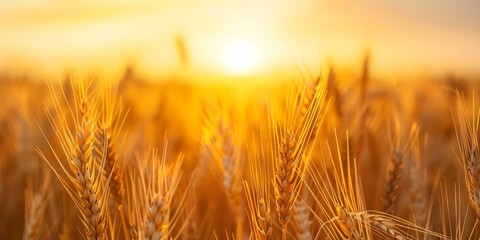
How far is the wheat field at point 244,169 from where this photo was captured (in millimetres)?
1094

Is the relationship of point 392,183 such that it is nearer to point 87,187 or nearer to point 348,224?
point 348,224

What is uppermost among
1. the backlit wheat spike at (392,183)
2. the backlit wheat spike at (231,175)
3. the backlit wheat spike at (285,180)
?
the backlit wheat spike at (285,180)

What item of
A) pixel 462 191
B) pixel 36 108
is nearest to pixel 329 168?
pixel 462 191

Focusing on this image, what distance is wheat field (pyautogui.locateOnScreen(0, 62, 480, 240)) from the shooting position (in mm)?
1094

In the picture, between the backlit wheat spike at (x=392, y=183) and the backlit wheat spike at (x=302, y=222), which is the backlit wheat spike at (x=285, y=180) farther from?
the backlit wheat spike at (x=392, y=183)

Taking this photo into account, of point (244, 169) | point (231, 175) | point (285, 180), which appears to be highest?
point (285, 180)

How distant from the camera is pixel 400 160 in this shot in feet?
4.91

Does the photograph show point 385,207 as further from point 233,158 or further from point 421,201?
point 233,158

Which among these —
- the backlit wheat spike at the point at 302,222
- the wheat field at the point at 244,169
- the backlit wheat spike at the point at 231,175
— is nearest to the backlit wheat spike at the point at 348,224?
the wheat field at the point at 244,169

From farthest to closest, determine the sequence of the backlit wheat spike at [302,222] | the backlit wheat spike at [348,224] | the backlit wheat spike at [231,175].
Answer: the backlit wheat spike at [231,175], the backlit wheat spike at [302,222], the backlit wheat spike at [348,224]

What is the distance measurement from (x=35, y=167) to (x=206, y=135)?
2.93 feet

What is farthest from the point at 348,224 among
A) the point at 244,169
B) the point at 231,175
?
the point at 244,169

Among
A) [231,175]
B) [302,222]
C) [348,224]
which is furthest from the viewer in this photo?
[231,175]

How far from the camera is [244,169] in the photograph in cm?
194
